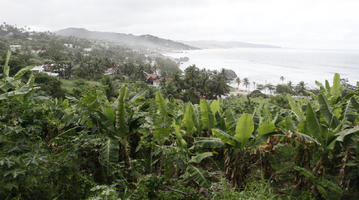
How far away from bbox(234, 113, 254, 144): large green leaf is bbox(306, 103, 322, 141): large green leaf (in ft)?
1.57

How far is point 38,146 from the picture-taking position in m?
1.71

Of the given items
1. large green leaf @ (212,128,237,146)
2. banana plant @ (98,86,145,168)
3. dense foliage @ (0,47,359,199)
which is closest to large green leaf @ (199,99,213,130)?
dense foliage @ (0,47,359,199)

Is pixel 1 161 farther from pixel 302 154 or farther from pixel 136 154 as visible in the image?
pixel 302 154

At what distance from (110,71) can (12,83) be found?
5876 cm

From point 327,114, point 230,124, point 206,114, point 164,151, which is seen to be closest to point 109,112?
point 164,151

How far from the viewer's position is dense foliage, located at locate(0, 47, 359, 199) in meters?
1.73

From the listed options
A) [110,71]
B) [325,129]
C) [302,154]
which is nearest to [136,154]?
[302,154]

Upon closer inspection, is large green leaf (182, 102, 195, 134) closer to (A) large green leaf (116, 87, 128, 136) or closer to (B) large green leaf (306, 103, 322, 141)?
(A) large green leaf (116, 87, 128, 136)

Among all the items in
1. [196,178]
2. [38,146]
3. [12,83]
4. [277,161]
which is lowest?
[196,178]

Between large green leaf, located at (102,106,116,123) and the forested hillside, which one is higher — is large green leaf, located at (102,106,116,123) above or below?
above

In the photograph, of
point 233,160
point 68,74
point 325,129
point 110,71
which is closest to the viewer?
point 325,129

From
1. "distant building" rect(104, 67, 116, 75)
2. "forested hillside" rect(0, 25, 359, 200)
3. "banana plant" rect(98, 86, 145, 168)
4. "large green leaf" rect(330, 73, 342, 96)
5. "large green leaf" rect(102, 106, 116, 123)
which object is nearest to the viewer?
"forested hillside" rect(0, 25, 359, 200)

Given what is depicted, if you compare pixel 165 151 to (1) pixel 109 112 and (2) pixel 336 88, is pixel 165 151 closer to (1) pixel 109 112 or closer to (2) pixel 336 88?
(1) pixel 109 112

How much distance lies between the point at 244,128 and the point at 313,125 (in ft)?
1.90
